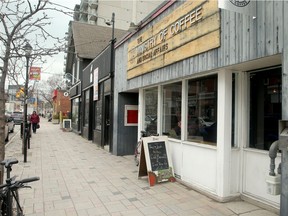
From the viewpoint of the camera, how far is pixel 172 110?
7102 mm

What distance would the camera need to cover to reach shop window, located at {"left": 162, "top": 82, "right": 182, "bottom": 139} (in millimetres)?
6711

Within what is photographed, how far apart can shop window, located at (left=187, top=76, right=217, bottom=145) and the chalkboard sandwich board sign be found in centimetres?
71

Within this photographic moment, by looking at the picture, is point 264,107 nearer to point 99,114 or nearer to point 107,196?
point 107,196

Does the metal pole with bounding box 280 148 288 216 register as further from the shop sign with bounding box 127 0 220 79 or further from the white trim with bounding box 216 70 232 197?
the shop sign with bounding box 127 0 220 79

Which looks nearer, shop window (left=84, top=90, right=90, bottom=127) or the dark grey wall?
the dark grey wall

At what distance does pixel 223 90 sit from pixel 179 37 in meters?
1.55

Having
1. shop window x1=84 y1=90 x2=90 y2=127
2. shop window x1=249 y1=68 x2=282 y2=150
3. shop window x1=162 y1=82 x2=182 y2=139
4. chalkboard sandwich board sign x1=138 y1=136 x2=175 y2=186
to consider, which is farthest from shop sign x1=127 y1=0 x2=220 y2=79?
shop window x1=84 y1=90 x2=90 y2=127

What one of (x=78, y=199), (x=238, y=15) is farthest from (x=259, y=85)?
(x=78, y=199)

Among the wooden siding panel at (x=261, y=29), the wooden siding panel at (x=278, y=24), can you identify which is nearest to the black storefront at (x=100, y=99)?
the wooden siding panel at (x=261, y=29)

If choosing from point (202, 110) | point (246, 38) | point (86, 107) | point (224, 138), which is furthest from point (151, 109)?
point (86, 107)

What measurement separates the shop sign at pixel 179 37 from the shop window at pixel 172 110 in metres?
0.70

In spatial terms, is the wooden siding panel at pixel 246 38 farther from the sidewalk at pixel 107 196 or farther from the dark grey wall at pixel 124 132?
the dark grey wall at pixel 124 132

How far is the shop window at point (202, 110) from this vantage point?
542cm

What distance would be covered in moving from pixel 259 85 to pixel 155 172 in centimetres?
285
